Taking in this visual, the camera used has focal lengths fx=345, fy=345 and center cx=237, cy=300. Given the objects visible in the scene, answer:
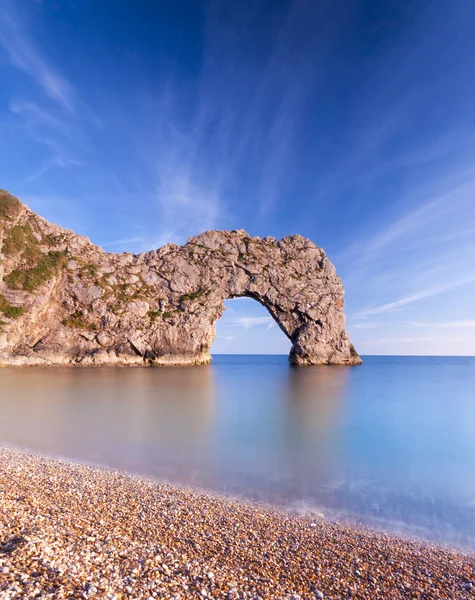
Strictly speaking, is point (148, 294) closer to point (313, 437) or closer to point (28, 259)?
point (28, 259)

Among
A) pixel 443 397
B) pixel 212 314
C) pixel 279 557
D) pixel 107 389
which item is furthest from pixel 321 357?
pixel 279 557

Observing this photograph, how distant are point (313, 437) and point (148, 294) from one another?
56064 millimetres

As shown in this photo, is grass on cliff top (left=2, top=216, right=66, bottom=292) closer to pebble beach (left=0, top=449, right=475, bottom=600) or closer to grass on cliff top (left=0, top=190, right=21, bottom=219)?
Result: grass on cliff top (left=0, top=190, right=21, bottom=219)

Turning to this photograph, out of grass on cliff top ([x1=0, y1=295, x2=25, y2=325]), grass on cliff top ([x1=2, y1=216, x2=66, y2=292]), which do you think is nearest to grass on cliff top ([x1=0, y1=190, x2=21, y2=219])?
grass on cliff top ([x1=2, y1=216, x2=66, y2=292])

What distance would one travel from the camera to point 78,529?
18.1ft

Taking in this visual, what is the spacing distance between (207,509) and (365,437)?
1032 centimetres

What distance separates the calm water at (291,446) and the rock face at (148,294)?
106 ft

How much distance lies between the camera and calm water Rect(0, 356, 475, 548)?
8.30m

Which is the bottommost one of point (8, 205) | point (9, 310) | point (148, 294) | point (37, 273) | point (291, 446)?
point (291, 446)

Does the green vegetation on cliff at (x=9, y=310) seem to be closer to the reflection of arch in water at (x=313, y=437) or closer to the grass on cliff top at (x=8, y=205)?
the grass on cliff top at (x=8, y=205)

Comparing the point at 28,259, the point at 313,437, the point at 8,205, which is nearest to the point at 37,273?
the point at 28,259

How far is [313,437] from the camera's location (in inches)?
574

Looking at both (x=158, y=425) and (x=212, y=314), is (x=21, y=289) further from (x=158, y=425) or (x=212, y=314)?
(x=158, y=425)

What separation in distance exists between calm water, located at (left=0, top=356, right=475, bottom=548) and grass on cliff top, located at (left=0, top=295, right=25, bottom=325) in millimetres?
28203
